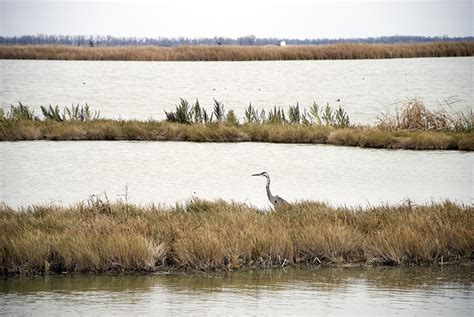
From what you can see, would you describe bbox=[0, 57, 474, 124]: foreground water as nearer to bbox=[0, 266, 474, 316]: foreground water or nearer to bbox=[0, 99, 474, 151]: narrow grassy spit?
bbox=[0, 99, 474, 151]: narrow grassy spit

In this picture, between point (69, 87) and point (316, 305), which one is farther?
point (69, 87)

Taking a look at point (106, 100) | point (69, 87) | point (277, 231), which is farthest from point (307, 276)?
point (69, 87)

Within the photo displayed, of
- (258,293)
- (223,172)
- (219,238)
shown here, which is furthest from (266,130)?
(258,293)

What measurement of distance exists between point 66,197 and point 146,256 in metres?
6.52

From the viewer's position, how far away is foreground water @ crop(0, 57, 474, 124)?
4575 centimetres

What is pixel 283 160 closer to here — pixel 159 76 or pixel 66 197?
pixel 66 197

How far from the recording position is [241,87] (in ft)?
198

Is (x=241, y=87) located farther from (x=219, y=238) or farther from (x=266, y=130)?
(x=219, y=238)

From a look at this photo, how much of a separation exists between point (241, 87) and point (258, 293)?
49443 millimetres

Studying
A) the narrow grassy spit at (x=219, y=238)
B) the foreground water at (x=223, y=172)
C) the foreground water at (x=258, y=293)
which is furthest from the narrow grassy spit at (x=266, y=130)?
the foreground water at (x=258, y=293)

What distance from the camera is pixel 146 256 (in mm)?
12031

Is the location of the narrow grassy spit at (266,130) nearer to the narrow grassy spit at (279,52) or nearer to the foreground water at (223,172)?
the foreground water at (223,172)

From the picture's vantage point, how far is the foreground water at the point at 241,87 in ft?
150

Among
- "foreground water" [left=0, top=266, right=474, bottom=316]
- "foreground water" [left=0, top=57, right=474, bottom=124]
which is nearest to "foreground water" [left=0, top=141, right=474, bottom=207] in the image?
"foreground water" [left=0, top=266, right=474, bottom=316]
